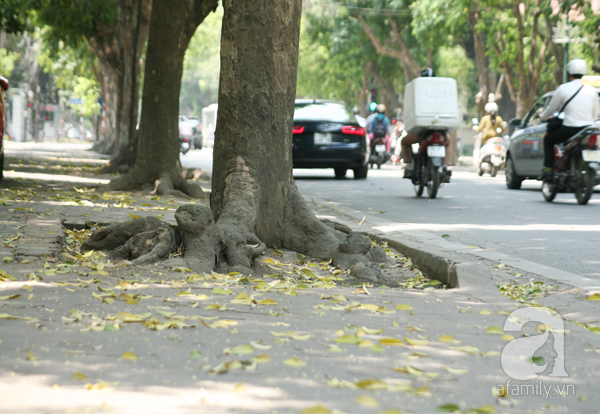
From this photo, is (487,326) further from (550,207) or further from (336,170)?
(336,170)

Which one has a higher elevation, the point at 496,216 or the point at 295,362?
the point at 496,216

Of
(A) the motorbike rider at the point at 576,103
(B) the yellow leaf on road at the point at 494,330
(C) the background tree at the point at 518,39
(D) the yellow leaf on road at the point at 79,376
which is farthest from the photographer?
(C) the background tree at the point at 518,39

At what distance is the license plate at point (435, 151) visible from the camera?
12.2 metres

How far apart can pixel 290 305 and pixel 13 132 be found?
6750 cm

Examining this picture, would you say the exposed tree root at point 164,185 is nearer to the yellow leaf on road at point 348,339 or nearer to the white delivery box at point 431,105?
the white delivery box at point 431,105

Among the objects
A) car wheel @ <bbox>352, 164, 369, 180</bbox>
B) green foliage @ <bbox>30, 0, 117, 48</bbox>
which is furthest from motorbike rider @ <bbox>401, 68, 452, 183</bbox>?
green foliage @ <bbox>30, 0, 117, 48</bbox>

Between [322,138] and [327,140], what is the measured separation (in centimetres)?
13

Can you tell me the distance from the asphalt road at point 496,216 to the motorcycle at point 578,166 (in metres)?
0.26

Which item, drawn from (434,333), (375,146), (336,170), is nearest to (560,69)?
(375,146)

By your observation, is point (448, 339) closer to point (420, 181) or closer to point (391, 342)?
point (391, 342)

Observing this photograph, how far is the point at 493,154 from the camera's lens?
20875 mm

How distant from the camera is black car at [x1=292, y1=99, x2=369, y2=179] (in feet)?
54.9

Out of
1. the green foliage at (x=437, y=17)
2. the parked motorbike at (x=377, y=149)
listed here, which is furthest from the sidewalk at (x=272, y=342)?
the green foliage at (x=437, y=17)

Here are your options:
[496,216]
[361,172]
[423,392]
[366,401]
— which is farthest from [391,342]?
[361,172]
